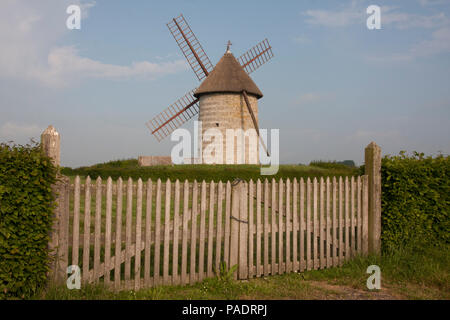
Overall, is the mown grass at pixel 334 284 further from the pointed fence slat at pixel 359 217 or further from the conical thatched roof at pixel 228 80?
the conical thatched roof at pixel 228 80

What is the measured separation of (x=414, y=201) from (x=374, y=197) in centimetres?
75

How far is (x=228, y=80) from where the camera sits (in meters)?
23.2

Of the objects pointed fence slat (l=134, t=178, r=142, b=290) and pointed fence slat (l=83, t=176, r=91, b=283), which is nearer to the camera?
pointed fence slat (l=83, t=176, r=91, b=283)

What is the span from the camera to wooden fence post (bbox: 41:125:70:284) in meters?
4.64

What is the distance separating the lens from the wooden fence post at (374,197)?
23.2 ft

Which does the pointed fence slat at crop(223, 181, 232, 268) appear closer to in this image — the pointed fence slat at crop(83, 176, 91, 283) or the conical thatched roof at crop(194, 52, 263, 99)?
the pointed fence slat at crop(83, 176, 91, 283)

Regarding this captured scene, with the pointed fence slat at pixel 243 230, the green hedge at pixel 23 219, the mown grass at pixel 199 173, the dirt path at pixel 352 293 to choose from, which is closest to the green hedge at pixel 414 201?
the dirt path at pixel 352 293

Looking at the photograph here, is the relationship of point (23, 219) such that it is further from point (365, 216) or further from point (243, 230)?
point (365, 216)

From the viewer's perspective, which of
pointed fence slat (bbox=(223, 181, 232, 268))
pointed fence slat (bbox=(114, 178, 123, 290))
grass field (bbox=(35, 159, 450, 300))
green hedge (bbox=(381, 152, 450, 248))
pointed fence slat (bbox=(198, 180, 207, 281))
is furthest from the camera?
green hedge (bbox=(381, 152, 450, 248))

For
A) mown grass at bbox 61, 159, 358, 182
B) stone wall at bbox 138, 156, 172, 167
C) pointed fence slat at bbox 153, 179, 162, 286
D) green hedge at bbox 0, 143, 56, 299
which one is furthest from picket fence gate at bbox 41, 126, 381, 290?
stone wall at bbox 138, 156, 172, 167

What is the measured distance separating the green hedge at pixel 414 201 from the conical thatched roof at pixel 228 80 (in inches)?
646

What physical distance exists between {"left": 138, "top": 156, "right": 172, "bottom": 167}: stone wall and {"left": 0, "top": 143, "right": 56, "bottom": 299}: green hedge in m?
18.8
